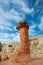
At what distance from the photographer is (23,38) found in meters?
13.8

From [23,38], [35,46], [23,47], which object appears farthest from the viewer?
[35,46]

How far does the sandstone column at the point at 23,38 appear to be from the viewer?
13.4 meters

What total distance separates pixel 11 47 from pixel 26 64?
42287 mm

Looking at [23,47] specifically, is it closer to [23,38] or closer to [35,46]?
[23,38]

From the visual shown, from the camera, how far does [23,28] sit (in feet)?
46.8

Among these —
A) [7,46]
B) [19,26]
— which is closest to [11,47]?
[7,46]

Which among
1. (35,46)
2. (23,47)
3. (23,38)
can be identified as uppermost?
(35,46)

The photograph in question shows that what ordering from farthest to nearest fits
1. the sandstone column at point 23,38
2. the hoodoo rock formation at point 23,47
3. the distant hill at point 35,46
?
the distant hill at point 35,46
the sandstone column at point 23,38
the hoodoo rock formation at point 23,47

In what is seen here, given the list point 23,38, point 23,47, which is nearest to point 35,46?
point 23,38

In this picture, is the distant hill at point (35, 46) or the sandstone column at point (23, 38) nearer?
the sandstone column at point (23, 38)

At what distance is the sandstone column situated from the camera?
13367 mm

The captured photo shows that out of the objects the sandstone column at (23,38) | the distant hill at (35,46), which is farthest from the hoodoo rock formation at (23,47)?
the distant hill at (35,46)

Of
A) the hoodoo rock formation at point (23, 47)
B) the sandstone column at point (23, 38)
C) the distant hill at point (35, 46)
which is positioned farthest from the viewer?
the distant hill at point (35, 46)

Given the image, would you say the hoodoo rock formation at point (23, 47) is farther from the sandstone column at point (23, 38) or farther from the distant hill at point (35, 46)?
the distant hill at point (35, 46)
